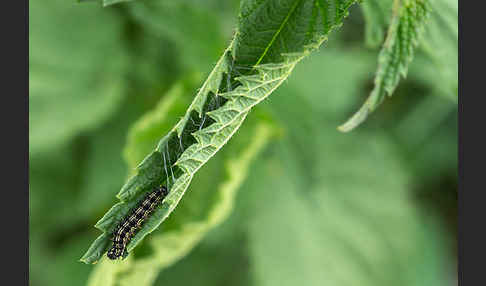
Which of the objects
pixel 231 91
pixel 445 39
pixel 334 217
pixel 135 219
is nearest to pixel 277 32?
pixel 231 91

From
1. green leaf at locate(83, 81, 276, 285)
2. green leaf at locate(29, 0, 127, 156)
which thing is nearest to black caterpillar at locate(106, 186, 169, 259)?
green leaf at locate(83, 81, 276, 285)

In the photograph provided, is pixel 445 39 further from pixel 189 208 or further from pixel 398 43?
pixel 189 208

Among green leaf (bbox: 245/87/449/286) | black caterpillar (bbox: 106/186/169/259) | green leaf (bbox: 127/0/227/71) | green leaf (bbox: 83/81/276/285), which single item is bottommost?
green leaf (bbox: 245/87/449/286)

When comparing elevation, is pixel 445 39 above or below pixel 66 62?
above

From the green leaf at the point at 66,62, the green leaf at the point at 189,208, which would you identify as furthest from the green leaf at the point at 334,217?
the green leaf at the point at 66,62

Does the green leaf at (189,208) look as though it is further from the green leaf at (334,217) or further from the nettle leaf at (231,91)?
the nettle leaf at (231,91)

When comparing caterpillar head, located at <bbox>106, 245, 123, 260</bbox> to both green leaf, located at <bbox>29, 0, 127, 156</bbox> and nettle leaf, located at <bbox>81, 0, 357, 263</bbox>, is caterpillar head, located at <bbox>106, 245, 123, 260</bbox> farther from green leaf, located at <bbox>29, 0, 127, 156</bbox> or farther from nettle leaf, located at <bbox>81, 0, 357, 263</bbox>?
green leaf, located at <bbox>29, 0, 127, 156</bbox>
